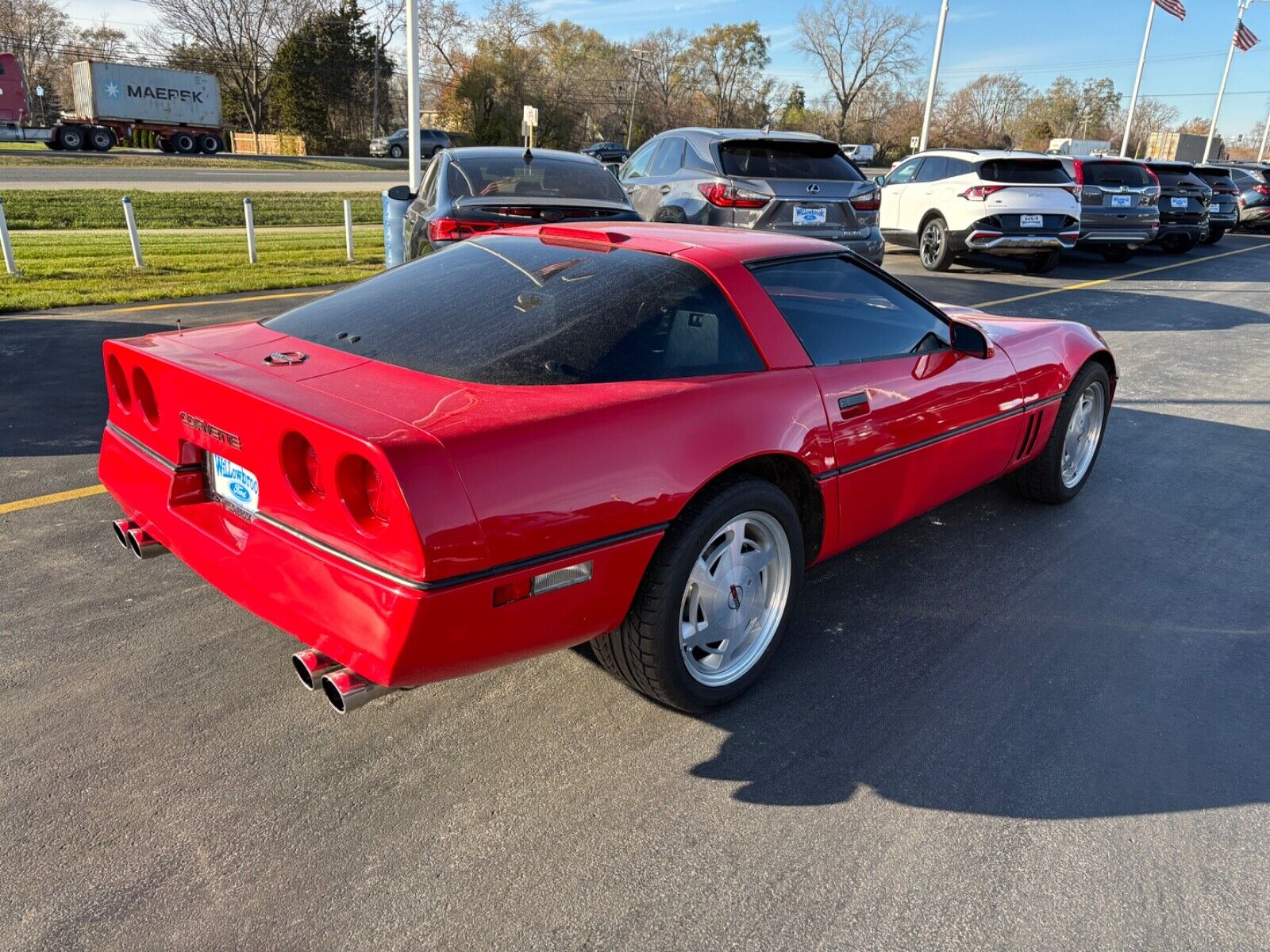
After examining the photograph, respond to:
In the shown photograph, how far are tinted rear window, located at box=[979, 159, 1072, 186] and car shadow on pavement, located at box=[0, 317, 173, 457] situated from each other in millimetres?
10888

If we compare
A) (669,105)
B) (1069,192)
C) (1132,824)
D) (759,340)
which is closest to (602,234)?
(759,340)

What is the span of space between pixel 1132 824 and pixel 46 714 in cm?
310

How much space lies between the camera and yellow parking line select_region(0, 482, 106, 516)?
408cm

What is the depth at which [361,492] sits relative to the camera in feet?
6.98

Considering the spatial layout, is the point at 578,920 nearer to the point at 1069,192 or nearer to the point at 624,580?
the point at 624,580

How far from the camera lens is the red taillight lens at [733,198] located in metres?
9.08

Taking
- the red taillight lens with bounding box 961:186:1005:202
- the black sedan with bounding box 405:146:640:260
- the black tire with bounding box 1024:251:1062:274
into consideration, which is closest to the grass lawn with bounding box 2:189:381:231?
the black sedan with bounding box 405:146:640:260

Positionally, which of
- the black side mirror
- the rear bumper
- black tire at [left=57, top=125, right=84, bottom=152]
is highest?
black tire at [left=57, top=125, right=84, bottom=152]

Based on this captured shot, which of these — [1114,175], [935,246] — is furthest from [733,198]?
[1114,175]

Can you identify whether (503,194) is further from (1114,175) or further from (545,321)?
(1114,175)

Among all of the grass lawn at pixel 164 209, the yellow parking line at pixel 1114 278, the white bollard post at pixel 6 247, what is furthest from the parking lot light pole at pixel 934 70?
the white bollard post at pixel 6 247

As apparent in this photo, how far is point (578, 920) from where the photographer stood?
2.07 metres

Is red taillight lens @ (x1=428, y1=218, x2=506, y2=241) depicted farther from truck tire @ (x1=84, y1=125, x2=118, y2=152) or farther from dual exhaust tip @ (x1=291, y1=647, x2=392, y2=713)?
truck tire @ (x1=84, y1=125, x2=118, y2=152)

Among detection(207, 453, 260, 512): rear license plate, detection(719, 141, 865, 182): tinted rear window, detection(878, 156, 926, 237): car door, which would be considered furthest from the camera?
detection(878, 156, 926, 237): car door
